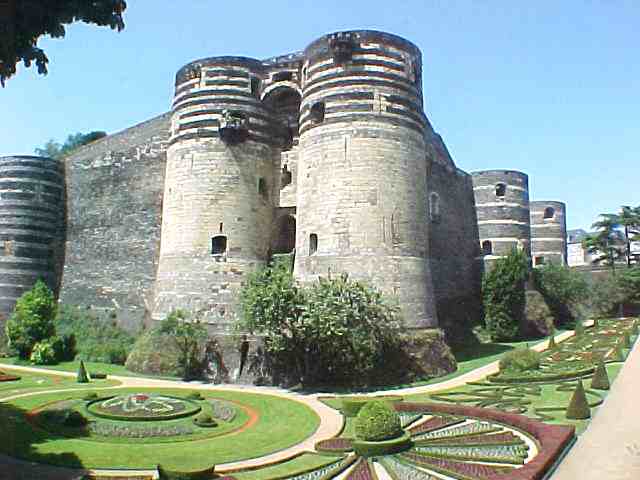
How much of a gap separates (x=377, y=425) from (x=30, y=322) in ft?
84.5

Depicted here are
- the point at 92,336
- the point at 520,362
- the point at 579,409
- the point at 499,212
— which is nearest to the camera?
the point at 579,409

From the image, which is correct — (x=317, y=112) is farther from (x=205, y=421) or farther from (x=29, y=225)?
(x=29, y=225)

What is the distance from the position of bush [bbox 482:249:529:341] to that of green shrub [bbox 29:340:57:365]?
27054 millimetres

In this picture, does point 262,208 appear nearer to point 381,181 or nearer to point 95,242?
point 381,181

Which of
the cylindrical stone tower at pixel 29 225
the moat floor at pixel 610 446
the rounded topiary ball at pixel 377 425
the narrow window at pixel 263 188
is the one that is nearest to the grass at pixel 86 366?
the cylindrical stone tower at pixel 29 225

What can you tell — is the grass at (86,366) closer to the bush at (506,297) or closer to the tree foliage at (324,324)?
the tree foliage at (324,324)

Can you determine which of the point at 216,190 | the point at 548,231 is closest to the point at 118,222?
the point at 216,190

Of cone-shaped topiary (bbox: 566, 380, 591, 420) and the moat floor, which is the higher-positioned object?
cone-shaped topiary (bbox: 566, 380, 591, 420)

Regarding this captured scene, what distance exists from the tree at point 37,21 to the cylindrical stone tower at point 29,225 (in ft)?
95.2

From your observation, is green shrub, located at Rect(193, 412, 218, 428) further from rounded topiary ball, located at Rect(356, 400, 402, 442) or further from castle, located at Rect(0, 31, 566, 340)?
castle, located at Rect(0, 31, 566, 340)

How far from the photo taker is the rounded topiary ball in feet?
48.4

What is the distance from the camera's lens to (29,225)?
38.9 metres

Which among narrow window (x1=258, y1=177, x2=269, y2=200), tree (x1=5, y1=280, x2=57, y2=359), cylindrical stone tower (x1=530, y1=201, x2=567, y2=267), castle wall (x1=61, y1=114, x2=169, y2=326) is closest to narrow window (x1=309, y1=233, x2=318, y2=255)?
narrow window (x1=258, y1=177, x2=269, y2=200)

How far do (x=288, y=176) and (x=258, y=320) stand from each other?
10613 mm
